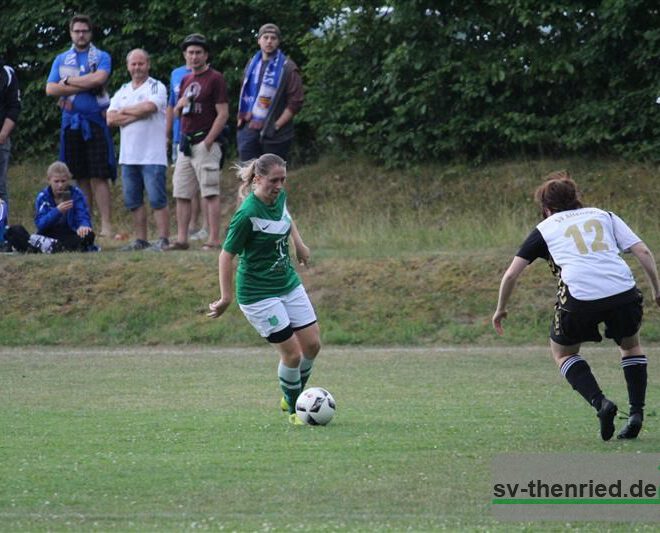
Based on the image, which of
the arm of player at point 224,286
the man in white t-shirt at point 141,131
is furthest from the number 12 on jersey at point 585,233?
the man in white t-shirt at point 141,131

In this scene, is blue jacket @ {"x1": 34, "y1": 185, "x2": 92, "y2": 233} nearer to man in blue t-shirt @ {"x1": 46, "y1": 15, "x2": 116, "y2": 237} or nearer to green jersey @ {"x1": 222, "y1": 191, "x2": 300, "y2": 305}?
man in blue t-shirt @ {"x1": 46, "y1": 15, "x2": 116, "y2": 237}

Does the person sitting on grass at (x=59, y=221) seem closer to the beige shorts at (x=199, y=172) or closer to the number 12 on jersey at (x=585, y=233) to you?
the beige shorts at (x=199, y=172)

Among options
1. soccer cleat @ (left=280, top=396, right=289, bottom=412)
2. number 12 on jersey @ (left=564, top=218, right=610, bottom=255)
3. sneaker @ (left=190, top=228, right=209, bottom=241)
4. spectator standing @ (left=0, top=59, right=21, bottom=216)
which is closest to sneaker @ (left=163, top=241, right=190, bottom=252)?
sneaker @ (left=190, top=228, right=209, bottom=241)

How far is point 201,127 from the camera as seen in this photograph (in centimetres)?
1688

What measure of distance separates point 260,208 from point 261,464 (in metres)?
2.40

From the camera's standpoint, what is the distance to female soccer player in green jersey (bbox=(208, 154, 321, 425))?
9.64 m

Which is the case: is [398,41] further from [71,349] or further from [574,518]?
[574,518]

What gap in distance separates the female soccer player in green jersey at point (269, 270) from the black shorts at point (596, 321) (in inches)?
77.9

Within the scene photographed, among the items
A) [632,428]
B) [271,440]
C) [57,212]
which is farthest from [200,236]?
[632,428]

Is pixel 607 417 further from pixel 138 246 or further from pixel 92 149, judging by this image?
pixel 92 149

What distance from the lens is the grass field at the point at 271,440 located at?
21.8 feet

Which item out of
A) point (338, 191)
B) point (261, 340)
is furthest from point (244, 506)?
point (338, 191)

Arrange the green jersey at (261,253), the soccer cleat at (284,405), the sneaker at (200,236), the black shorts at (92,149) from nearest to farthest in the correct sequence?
the green jersey at (261,253), the soccer cleat at (284,405), the black shorts at (92,149), the sneaker at (200,236)

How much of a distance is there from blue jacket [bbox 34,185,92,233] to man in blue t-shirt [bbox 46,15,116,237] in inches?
28.8
